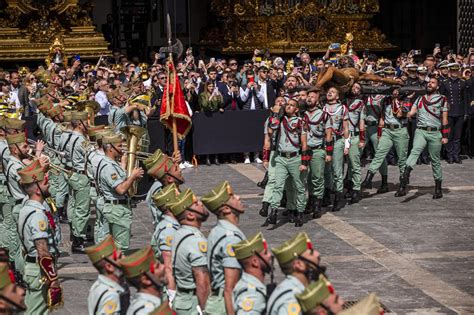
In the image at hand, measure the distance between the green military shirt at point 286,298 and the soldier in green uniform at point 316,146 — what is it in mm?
9413

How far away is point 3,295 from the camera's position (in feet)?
34.1

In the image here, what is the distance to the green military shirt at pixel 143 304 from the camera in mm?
10914

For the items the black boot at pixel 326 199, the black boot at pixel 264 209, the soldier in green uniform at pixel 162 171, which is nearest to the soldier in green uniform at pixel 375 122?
the black boot at pixel 326 199

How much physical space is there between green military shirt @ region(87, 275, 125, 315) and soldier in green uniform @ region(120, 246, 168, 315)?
0.98ft

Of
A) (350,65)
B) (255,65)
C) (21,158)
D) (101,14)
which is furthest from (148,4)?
(21,158)

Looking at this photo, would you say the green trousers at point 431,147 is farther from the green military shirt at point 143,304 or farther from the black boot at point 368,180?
the green military shirt at point 143,304

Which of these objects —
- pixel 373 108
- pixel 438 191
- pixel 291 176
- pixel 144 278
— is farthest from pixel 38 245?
pixel 373 108

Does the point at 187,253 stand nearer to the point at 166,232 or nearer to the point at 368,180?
the point at 166,232

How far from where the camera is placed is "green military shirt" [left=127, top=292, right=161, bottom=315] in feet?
35.8

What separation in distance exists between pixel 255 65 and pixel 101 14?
437 inches

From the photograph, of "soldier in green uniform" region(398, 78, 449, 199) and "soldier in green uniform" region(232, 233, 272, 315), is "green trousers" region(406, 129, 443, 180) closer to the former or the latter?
"soldier in green uniform" region(398, 78, 449, 199)

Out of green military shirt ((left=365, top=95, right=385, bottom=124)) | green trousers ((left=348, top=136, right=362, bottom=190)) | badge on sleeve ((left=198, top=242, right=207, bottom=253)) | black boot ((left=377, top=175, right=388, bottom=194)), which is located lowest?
black boot ((left=377, top=175, right=388, bottom=194))

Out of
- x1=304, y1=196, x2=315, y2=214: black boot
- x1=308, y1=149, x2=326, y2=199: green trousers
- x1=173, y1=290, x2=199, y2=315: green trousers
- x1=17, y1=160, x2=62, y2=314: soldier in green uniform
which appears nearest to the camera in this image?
x1=173, y1=290, x2=199, y2=315: green trousers

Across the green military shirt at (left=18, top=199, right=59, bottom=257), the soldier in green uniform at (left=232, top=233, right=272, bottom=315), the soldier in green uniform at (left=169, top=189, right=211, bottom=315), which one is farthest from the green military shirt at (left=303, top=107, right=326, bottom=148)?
the soldier in green uniform at (left=232, top=233, right=272, bottom=315)
